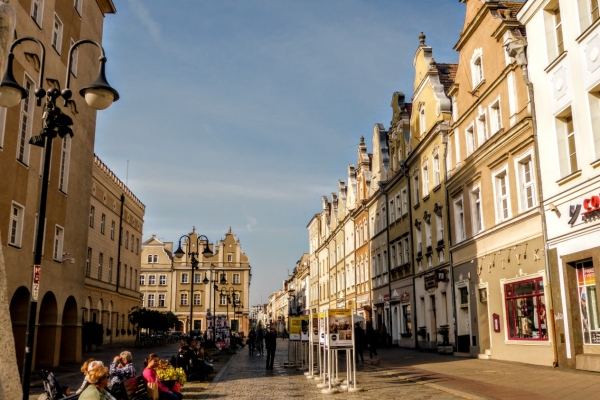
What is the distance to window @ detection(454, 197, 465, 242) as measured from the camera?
26239mm

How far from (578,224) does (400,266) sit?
65.9 feet

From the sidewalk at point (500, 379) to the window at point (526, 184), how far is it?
552 cm

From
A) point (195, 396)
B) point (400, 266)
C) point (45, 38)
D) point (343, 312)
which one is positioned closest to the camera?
point (195, 396)

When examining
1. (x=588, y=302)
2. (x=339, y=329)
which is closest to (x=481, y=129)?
(x=588, y=302)

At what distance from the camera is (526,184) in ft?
65.9

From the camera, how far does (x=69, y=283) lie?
25.4 metres

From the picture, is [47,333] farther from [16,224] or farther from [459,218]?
[459,218]

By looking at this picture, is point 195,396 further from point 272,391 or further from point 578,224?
point 578,224

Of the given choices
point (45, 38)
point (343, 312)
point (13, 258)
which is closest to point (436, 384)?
point (343, 312)

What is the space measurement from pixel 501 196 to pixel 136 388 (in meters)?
16.7

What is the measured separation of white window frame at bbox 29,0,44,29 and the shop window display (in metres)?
20.5

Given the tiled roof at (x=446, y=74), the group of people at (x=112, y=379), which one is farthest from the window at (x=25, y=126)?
the tiled roof at (x=446, y=74)

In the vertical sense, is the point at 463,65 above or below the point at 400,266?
above

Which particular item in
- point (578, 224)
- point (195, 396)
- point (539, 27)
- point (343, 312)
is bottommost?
point (195, 396)
